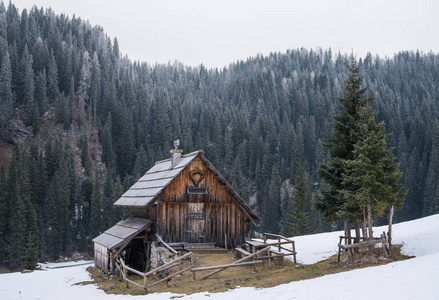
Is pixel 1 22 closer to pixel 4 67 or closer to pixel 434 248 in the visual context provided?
pixel 4 67

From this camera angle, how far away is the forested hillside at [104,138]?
73625 mm

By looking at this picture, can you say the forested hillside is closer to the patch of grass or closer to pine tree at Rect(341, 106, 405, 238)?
the patch of grass

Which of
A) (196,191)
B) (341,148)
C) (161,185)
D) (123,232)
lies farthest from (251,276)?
(123,232)

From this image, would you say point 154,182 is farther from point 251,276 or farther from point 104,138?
point 104,138

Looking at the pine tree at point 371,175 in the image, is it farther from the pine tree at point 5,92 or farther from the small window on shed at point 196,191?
the pine tree at point 5,92

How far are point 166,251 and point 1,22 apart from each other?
142 meters

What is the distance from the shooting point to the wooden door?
2695 centimetres

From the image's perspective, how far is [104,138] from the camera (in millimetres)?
103500

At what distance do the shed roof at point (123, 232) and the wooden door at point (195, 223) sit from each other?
8.87ft

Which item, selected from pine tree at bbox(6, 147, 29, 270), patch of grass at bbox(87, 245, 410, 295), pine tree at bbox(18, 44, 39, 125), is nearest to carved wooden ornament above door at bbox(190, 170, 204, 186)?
patch of grass at bbox(87, 245, 410, 295)

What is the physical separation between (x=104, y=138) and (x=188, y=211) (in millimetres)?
81801

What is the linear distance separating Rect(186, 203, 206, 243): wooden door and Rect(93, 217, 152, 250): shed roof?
8.87ft

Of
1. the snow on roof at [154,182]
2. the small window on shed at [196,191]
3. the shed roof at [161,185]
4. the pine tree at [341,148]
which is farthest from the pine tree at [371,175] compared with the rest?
the snow on roof at [154,182]

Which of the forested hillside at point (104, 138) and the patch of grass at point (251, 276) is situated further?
the forested hillside at point (104, 138)
